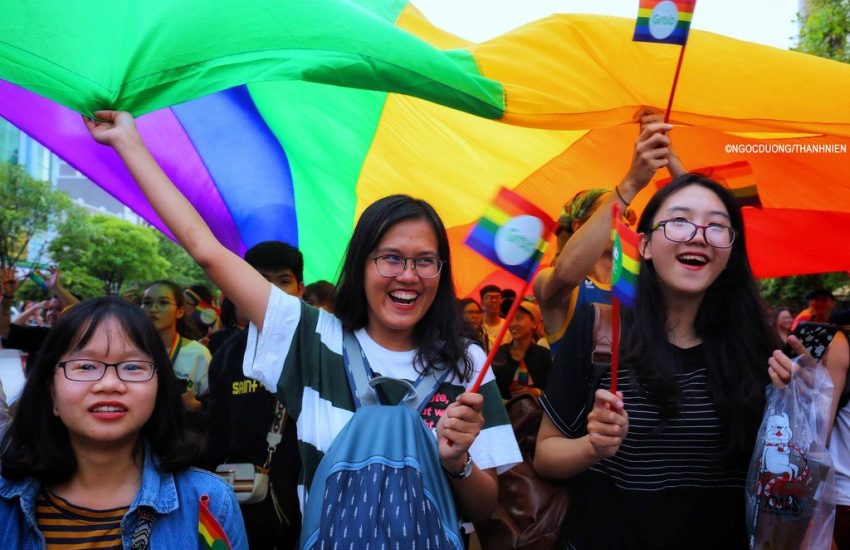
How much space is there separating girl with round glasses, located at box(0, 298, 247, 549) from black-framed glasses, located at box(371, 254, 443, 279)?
61 centimetres

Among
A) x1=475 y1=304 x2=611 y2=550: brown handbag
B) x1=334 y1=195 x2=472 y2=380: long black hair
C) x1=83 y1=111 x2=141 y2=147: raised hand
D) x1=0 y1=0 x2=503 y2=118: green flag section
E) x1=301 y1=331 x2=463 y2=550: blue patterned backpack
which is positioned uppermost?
x1=0 y1=0 x2=503 y2=118: green flag section

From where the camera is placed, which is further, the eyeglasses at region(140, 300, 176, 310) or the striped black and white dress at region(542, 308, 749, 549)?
the eyeglasses at region(140, 300, 176, 310)

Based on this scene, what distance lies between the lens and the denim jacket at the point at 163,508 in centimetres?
172

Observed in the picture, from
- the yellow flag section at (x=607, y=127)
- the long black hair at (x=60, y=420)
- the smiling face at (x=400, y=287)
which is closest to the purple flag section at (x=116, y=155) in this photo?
the yellow flag section at (x=607, y=127)

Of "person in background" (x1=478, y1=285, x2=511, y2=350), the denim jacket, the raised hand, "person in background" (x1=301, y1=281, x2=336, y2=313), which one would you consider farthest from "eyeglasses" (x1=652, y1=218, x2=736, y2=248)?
"person in background" (x1=478, y1=285, x2=511, y2=350)

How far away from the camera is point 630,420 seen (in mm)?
2045

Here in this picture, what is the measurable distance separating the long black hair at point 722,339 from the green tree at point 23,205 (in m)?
36.0

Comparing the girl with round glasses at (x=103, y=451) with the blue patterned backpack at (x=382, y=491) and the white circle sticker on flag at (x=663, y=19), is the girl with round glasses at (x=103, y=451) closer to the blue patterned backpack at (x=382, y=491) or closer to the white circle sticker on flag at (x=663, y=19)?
the blue patterned backpack at (x=382, y=491)

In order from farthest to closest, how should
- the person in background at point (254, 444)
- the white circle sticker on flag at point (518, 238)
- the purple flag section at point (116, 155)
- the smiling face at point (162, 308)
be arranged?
the smiling face at point (162, 308)
the purple flag section at point (116, 155)
the person in background at point (254, 444)
the white circle sticker on flag at point (518, 238)

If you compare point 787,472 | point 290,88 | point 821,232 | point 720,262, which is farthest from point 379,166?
point 787,472

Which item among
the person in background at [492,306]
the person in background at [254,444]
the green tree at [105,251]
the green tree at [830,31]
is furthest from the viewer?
the green tree at [105,251]

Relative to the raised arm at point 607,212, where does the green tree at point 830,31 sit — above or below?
above

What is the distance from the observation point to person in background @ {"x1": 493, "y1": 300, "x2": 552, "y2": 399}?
13.9ft

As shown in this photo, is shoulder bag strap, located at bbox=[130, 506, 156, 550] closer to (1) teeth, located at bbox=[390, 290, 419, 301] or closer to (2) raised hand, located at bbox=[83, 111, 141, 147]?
(1) teeth, located at bbox=[390, 290, 419, 301]
